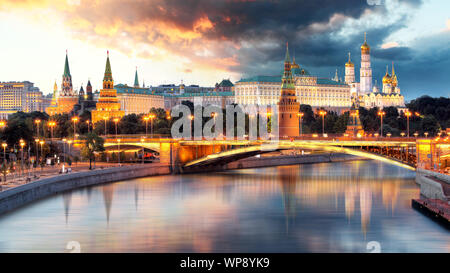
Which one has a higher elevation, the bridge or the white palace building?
the white palace building

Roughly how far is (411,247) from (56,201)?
73.0 ft

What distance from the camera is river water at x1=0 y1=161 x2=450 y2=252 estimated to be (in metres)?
31.6

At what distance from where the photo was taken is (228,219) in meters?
38.7

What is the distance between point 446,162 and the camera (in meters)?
54.8

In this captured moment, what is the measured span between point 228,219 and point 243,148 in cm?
2258

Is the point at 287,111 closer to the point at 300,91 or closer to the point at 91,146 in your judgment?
the point at 91,146

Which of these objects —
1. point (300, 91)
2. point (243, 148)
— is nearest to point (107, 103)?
point (300, 91)

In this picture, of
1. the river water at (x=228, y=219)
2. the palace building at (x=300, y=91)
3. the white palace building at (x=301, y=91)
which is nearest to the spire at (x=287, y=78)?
the river water at (x=228, y=219)

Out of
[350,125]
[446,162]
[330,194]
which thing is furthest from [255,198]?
[350,125]

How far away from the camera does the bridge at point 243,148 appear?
181 ft

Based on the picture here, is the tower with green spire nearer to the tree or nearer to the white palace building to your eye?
the white palace building

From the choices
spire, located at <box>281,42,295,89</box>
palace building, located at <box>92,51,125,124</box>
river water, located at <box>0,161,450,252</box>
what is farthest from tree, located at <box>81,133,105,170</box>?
palace building, located at <box>92,51,125,124</box>

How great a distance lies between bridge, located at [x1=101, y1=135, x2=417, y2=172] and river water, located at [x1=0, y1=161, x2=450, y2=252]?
2.65 m
